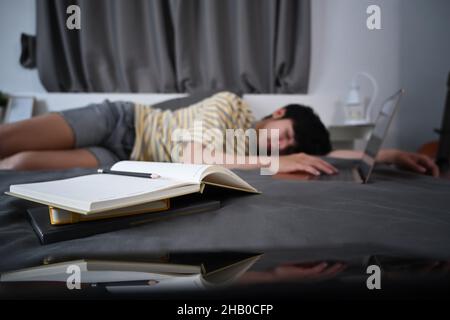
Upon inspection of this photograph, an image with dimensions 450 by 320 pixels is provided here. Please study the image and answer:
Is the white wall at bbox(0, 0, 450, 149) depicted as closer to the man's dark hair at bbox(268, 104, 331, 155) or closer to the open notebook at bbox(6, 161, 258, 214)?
the man's dark hair at bbox(268, 104, 331, 155)

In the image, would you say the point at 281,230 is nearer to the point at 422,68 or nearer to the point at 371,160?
the point at 371,160

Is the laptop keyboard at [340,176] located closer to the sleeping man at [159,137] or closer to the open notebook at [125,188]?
the sleeping man at [159,137]

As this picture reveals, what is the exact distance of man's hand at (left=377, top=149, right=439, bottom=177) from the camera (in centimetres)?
98

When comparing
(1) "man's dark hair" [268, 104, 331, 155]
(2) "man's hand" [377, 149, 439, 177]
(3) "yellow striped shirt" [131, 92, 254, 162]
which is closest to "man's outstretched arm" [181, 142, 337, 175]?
(3) "yellow striped shirt" [131, 92, 254, 162]

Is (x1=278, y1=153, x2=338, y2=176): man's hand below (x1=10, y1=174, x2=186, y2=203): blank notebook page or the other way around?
below

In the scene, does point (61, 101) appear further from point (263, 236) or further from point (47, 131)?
point (263, 236)

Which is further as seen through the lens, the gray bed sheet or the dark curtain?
the dark curtain

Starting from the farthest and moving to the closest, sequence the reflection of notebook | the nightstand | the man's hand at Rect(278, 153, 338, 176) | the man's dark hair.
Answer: the nightstand → the man's dark hair → the man's hand at Rect(278, 153, 338, 176) → the reflection of notebook

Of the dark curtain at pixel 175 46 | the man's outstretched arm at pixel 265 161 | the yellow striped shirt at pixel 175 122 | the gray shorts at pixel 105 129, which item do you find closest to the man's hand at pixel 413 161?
the man's outstretched arm at pixel 265 161

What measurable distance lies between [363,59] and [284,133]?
934 millimetres

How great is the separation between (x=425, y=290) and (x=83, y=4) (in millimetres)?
2140

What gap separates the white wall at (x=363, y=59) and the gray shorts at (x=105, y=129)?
2.62 feet

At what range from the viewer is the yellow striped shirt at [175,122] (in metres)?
1.30

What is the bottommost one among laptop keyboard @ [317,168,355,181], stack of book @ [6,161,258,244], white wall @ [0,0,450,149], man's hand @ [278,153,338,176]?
laptop keyboard @ [317,168,355,181]
